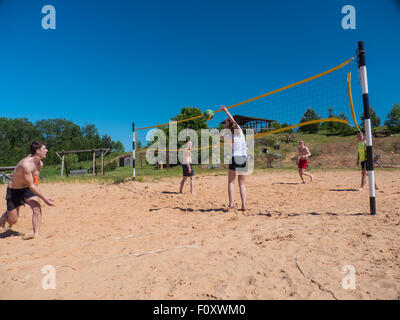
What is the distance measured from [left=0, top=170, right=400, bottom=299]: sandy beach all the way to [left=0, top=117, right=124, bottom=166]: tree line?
44692mm

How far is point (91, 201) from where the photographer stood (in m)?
5.10

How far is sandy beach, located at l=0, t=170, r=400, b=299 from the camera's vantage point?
1.54 meters

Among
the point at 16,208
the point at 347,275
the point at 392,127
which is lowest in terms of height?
the point at 347,275

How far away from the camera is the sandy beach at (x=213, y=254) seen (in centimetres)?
154

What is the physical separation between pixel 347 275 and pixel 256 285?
2.18ft

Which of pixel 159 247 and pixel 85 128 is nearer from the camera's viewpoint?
pixel 159 247

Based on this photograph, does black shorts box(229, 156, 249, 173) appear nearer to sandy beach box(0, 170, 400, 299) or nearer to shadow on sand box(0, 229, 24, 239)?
sandy beach box(0, 170, 400, 299)

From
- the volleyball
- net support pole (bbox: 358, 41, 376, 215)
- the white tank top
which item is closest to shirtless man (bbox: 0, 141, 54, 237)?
the white tank top

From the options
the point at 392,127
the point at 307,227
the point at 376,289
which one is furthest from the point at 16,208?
the point at 392,127

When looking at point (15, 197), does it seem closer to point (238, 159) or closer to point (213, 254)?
point (213, 254)

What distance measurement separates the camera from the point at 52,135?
211ft
